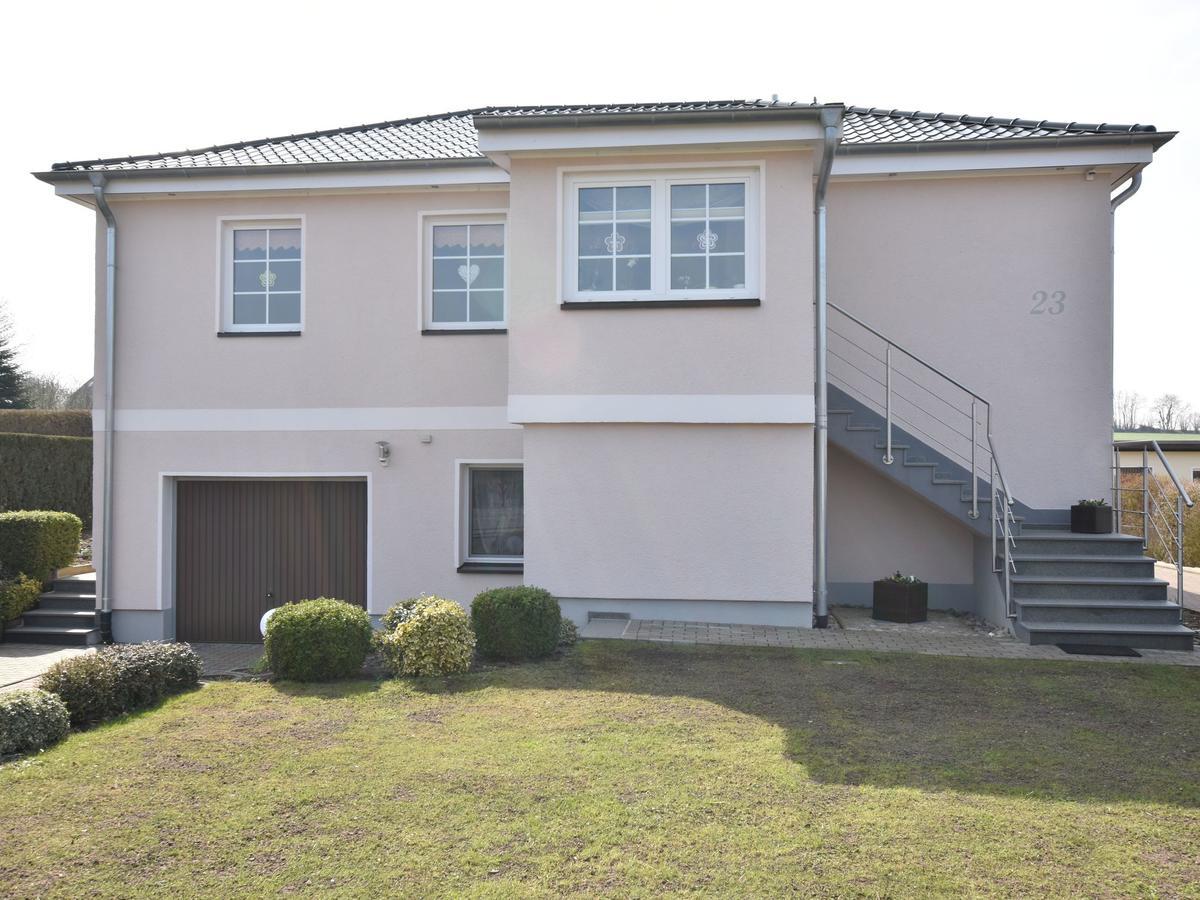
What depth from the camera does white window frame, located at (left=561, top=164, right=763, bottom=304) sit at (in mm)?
9852

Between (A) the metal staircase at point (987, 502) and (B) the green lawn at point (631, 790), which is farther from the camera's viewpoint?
(A) the metal staircase at point (987, 502)

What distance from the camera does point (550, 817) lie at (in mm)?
4773

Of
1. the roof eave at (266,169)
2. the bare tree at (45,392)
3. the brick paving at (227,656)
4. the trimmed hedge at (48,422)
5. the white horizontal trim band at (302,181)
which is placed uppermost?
the roof eave at (266,169)

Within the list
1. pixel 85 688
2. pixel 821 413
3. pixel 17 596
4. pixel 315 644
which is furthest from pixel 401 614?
pixel 17 596

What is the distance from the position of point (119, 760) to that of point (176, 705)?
142 cm

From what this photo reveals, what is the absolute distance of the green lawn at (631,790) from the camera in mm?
4172

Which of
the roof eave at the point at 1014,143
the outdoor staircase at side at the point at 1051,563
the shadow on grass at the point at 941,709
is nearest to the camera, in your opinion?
the shadow on grass at the point at 941,709

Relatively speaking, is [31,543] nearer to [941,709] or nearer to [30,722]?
[30,722]

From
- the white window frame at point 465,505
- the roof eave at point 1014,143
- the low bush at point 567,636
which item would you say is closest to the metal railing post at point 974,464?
the roof eave at point 1014,143

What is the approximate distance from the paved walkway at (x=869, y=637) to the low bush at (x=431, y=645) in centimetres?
167

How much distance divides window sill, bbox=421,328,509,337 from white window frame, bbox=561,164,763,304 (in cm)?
156

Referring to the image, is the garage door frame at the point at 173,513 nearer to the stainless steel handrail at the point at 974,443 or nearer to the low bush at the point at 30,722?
the low bush at the point at 30,722

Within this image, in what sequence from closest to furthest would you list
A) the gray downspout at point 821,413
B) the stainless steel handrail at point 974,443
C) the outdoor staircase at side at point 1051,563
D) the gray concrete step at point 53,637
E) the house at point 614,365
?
1. the outdoor staircase at side at point 1051,563
2. the stainless steel handrail at point 974,443
3. the house at point 614,365
4. the gray downspout at point 821,413
5. the gray concrete step at point 53,637

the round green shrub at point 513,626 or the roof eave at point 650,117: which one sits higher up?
the roof eave at point 650,117
